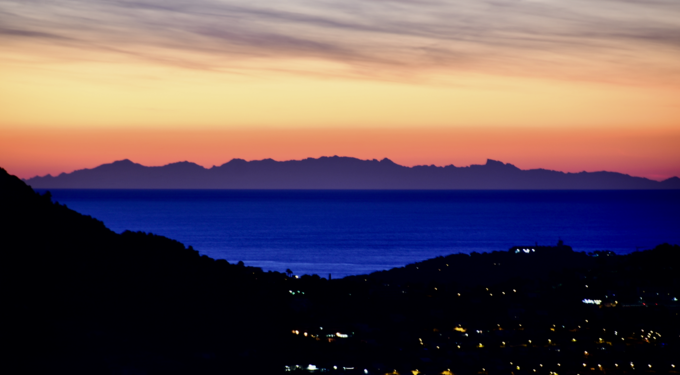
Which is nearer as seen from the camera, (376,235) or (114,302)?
(114,302)

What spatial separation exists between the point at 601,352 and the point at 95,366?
79.4 feet

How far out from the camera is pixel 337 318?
39.8 metres

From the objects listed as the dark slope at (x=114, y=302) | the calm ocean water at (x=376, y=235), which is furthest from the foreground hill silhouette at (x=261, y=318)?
the calm ocean water at (x=376, y=235)

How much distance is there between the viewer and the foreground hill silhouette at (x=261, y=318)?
3081cm

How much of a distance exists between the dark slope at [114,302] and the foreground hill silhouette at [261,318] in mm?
82

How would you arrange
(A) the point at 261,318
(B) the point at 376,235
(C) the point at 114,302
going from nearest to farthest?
(C) the point at 114,302 → (A) the point at 261,318 → (B) the point at 376,235

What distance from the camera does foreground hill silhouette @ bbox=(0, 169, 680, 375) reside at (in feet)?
101

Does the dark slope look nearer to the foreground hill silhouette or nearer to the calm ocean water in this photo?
the foreground hill silhouette

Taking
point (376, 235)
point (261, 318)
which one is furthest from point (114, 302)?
point (376, 235)

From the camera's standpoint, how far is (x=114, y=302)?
3494 cm

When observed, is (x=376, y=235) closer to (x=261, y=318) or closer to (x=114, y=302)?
(x=261, y=318)

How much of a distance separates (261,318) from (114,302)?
7922 mm

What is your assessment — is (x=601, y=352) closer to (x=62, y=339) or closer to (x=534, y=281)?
(x=534, y=281)

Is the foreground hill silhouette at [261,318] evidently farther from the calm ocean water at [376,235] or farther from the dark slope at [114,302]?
the calm ocean water at [376,235]
